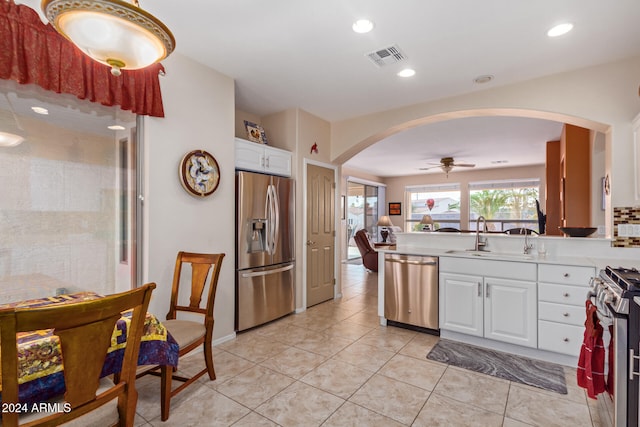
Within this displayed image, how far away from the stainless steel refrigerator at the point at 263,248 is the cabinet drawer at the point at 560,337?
104 inches

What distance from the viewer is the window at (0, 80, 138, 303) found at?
195cm

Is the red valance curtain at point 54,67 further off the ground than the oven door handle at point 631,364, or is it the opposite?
the red valance curtain at point 54,67

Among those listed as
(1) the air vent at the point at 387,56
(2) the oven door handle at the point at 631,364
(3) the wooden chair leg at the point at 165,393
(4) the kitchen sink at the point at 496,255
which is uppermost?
(1) the air vent at the point at 387,56

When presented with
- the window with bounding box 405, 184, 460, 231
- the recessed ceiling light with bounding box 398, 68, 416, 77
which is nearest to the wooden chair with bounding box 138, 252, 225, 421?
the recessed ceiling light with bounding box 398, 68, 416, 77

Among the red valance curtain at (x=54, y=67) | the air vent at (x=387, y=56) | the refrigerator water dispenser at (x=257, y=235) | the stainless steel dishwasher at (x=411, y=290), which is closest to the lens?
the red valance curtain at (x=54, y=67)

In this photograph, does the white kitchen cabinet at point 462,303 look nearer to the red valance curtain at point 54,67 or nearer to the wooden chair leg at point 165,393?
the wooden chair leg at point 165,393

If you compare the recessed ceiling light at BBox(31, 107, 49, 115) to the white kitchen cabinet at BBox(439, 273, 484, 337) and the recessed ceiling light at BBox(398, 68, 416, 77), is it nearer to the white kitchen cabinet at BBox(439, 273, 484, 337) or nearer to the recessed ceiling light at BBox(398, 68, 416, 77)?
the recessed ceiling light at BBox(398, 68, 416, 77)

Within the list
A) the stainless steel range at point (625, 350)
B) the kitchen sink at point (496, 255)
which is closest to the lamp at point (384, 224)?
the kitchen sink at point (496, 255)

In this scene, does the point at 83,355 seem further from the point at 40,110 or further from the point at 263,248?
the point at 263,248

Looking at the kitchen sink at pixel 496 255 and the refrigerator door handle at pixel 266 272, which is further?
the refrigerator door handle at pixel 266 272

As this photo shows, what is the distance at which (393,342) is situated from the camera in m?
3.13

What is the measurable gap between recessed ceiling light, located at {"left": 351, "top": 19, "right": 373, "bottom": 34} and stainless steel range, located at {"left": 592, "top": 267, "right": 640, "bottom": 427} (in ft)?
7.36

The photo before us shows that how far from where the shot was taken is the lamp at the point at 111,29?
1.22 m

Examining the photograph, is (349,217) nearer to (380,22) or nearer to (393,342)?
(393,342)
